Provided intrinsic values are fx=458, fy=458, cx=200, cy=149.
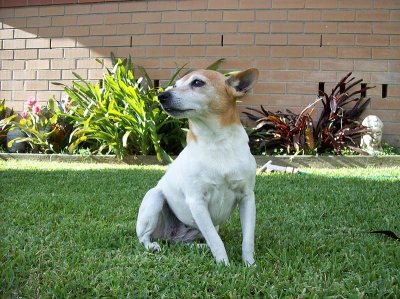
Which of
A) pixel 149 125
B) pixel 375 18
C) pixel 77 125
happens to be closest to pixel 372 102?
pixel 375 18

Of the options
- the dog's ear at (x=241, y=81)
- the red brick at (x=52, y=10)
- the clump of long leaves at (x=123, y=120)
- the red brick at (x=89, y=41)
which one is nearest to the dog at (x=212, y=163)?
the dog's ear at (x=241, y=81)

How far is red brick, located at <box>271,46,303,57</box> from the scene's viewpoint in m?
7.32

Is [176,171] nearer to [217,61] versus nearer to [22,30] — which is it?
[217,61]

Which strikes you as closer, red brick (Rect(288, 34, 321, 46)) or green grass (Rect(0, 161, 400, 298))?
green grass (Rect(0, 161, 400, 298))

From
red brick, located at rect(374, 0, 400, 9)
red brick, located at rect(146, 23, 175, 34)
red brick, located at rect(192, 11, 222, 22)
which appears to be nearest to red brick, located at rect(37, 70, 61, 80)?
red brick, located at rect(146, 23, 175, 34)

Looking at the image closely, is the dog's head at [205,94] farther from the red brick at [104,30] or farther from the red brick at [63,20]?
the red brick at [63,20]

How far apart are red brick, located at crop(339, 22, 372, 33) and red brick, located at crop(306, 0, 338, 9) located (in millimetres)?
348

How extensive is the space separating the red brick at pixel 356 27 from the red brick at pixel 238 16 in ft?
4.72

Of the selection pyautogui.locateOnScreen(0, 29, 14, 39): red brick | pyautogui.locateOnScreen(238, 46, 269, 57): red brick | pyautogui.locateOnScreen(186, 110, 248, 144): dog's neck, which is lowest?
pyautogui.locateOnScreen(186, 110, 248, 144): dog's neck

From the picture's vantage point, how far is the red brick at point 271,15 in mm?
7344

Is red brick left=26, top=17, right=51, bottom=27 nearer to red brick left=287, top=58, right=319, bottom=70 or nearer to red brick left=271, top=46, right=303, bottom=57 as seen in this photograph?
red brick left=271, top=46, right=303, bottom=57

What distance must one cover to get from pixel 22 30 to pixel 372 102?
6345 mm

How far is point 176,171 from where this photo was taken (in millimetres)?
2484

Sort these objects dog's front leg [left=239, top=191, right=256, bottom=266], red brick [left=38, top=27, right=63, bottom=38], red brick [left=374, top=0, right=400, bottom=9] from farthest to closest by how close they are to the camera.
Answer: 1. red brick [left=38, top=27, right=63, bottom=38]
2. red brick [left=374, top=0, right=400, bottom=9]
3. dog's front leg [left=239, top=191, right=256, bottom=266]
